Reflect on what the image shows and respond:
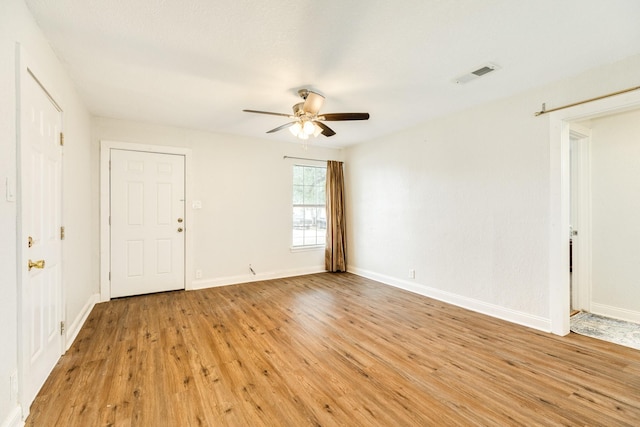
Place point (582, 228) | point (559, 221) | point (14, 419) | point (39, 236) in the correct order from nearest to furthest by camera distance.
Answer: point (14, 419), point (39, 236), point (559, 221), point (582, 228)

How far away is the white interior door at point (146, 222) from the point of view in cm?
390

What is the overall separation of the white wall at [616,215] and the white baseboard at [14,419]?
5.18 meters

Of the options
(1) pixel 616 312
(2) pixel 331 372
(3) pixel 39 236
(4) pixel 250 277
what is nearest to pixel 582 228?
(1) pixel 616 312

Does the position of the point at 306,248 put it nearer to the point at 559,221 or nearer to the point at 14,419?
the point at 559,221

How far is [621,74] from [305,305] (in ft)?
12.6

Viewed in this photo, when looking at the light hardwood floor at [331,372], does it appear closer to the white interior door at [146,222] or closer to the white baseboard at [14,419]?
the white baseboard at [14,419]

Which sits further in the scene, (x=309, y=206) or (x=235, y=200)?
(x=309, y=206)

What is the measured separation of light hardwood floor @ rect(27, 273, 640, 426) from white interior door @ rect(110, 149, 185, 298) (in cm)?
78

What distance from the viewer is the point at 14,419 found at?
1469 mm

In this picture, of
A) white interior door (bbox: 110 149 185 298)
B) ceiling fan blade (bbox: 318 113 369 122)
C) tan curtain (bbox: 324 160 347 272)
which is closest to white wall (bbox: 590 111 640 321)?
ceiling fan blade (bbox: 318 113 369 122)

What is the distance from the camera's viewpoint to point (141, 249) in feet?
13.3

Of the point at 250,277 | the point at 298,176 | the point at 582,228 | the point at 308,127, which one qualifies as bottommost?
the point at 250,277

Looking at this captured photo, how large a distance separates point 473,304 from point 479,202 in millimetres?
1252

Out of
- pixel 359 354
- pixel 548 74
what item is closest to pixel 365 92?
pixel 548 74
